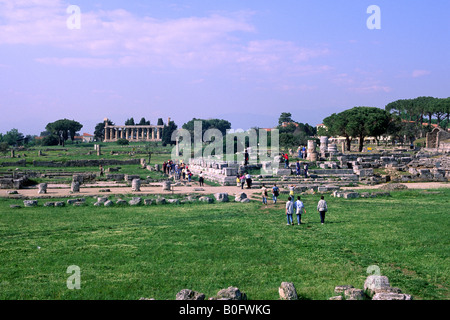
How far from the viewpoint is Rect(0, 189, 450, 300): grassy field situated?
31.3ft

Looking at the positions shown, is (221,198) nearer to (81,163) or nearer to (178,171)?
(178,171)

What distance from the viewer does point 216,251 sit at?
40.9 feet

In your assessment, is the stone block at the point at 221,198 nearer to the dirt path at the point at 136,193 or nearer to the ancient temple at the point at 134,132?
the dirt path at the point at 136,193

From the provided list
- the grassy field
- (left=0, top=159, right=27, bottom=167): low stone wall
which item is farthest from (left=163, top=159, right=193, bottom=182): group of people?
(left=0, top=159, right=27, bottom=167): low stone wall

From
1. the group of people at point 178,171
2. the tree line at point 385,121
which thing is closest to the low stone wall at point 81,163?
the group of people at point 178,171

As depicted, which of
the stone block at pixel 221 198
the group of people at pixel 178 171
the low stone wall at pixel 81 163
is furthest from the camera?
the low stone wall at pixel 81 163

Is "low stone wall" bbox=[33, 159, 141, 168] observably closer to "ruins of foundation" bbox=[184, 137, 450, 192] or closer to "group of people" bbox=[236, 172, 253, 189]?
"ruins of foundation" bbox=[184, 137, 450, 192]

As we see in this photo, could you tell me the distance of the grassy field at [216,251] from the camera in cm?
955

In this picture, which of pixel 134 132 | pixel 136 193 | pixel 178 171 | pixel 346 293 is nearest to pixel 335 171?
pixel 178 171

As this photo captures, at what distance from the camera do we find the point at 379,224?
16344 mm

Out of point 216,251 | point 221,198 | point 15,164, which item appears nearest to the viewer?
point 216,251

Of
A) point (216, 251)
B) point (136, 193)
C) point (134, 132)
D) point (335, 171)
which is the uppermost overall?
point (134, 132)
